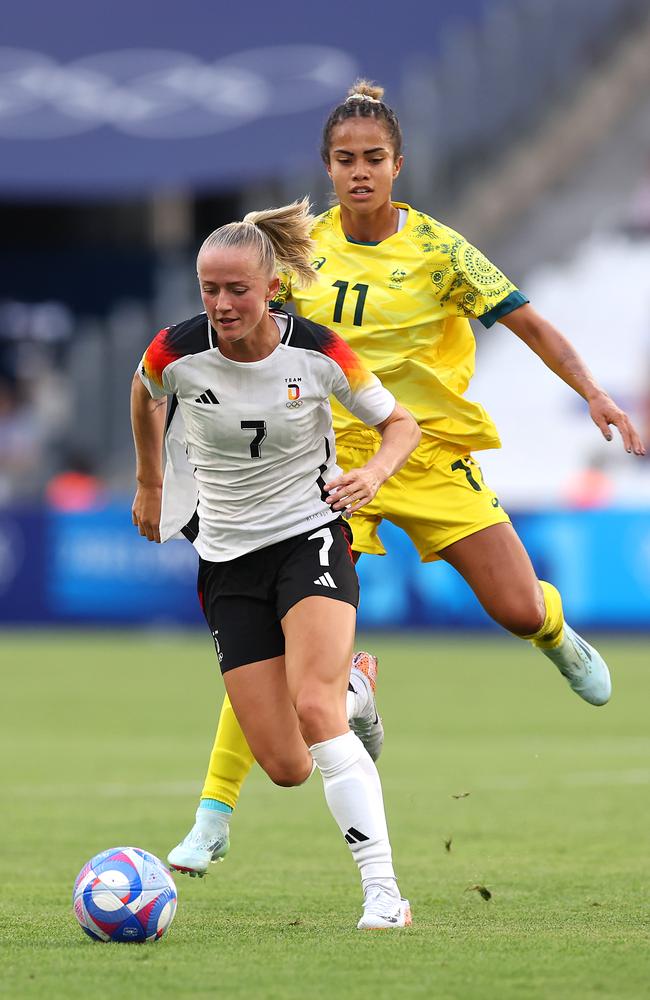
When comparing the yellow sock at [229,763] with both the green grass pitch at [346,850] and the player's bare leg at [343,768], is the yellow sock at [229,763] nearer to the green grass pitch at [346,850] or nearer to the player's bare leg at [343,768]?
the green grass pitch at [346,850]

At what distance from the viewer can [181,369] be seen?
18.3ft

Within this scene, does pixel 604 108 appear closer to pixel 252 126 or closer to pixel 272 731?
pixel 252 126

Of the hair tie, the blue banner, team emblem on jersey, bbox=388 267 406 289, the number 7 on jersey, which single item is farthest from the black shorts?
the blue banner

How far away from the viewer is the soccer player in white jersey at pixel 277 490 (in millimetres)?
5324

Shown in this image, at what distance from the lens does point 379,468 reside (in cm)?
539

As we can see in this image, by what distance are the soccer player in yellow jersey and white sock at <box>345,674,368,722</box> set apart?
0.33 feet

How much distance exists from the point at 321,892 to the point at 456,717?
6128 millimetres

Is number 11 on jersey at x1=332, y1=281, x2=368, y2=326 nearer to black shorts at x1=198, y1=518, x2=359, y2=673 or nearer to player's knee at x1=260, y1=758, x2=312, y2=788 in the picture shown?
black shorts at x1=198, y1=518, x2=359, y2=673

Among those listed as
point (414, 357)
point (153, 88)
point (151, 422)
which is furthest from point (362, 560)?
point (151, 422)

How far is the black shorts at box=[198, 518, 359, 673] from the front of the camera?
5.56m

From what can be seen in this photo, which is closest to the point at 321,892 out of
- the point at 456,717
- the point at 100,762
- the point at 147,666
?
the point at 100,762

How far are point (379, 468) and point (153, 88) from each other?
21306mm

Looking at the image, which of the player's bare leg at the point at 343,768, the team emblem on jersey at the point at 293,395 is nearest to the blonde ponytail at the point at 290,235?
the team emblem on jersey at the point at 293,395

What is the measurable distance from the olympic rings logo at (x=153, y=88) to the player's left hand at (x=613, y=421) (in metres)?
19.6
